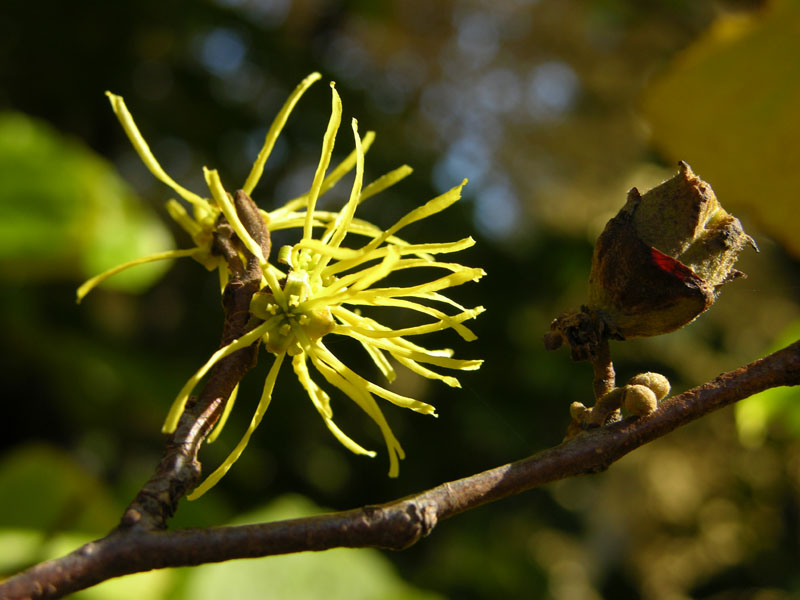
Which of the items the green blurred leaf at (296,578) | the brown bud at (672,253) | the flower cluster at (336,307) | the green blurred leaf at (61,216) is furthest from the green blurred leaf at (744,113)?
the green blurred leaf at (61,216)

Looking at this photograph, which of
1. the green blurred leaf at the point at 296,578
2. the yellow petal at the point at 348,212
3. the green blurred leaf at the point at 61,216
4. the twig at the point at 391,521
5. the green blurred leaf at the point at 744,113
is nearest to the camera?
the twig at the point at 391,521

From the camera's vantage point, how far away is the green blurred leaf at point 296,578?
1.32 metres

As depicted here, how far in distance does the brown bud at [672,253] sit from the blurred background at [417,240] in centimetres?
36

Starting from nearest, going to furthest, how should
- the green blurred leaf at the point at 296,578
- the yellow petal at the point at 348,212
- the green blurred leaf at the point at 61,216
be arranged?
the yellow petal at the point at 348,212 < the green blurred leaf at the point at 296,578 < the green blurred leaf at the point at 61,216

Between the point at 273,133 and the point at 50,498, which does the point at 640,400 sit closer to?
the point at 273,133

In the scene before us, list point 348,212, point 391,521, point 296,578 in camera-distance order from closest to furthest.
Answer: point 391,521, point 348,212, point 296,578

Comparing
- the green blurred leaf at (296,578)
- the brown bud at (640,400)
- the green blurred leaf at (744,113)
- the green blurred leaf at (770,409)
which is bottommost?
the green blurred leaf at (296,578)

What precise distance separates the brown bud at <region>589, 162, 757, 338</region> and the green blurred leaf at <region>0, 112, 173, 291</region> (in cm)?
128

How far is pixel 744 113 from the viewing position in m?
0.78

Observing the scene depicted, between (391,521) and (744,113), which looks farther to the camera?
(744,113)

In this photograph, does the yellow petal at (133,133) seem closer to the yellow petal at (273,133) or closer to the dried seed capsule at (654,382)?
the yellow petal at (273,133)

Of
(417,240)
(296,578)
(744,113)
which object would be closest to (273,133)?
(744,113)

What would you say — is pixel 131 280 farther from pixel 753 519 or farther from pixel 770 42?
pixel 753 519

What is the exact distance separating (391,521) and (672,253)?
23 centimetres
